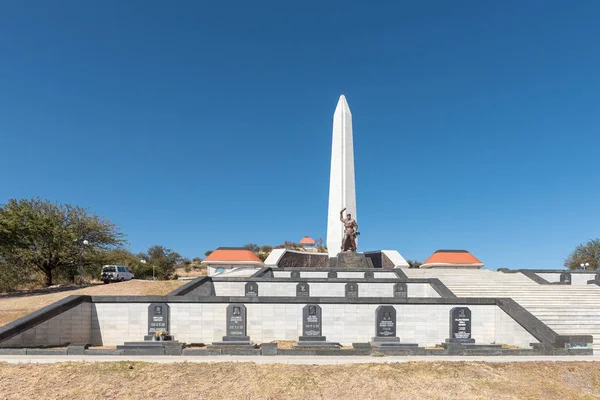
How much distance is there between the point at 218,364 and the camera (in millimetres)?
8922

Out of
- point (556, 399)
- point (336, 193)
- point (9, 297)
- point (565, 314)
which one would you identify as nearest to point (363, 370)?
point (556, 399)

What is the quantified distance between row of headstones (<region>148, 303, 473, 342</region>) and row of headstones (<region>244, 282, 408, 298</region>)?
5.14 metres

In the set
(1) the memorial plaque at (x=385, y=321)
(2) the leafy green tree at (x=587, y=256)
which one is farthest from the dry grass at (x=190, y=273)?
(2) the leafy green tree at (x=587, y=256)

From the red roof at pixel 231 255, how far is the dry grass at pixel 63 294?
1191 cm

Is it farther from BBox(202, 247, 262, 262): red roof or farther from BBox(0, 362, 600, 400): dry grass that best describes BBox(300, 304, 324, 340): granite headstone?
BBox(202, 247, 262, 262): red roof

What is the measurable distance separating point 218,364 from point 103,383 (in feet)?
8.21

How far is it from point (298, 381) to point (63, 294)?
708 inches

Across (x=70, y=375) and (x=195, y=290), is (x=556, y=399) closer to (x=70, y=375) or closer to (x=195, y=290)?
(x=70, y=375)

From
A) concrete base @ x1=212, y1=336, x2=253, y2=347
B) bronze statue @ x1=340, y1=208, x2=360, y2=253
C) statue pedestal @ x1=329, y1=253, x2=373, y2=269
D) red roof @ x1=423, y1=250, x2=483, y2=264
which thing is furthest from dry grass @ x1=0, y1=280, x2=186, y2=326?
red roof @ x1=423, y1=250, x2=483, y2=264

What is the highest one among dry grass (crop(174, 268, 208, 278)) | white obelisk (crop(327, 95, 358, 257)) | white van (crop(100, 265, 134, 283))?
white obelisk (crop(327, 95, 358, 257))

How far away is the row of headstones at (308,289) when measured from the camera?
59.8 ft

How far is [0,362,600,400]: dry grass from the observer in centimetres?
753

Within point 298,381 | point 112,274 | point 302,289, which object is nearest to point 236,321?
point 298,381

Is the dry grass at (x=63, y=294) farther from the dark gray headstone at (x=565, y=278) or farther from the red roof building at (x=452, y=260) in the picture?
the red roof building at (x=452, y=260)
